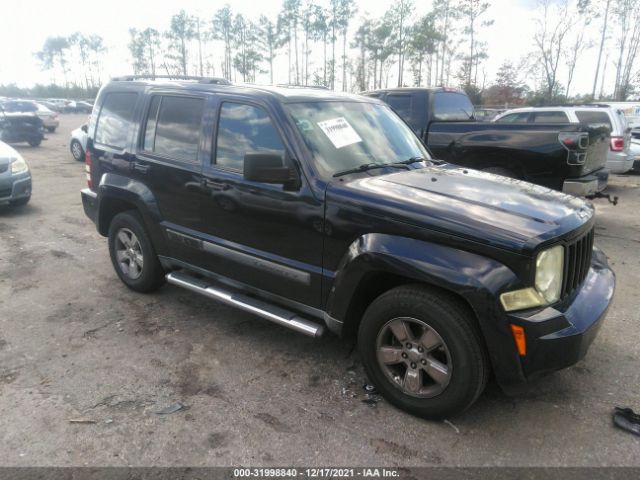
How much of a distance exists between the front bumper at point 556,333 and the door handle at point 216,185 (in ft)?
7.14

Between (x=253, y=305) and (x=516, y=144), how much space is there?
4847mm

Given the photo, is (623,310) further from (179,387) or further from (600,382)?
(179,387)

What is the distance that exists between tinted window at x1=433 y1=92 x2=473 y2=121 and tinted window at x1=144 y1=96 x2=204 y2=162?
4920 mm

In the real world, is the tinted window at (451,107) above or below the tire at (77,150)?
above

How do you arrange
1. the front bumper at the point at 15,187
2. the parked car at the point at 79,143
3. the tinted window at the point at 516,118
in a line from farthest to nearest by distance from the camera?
the parked car at the point at 79,143
the tinted window at the point at 516,118
the front bumper at the point at 15,187

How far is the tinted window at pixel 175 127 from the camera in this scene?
151 inches

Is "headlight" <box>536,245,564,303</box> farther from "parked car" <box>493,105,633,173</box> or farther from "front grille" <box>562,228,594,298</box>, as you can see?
"parked car" <box>493,105,633,173</box>

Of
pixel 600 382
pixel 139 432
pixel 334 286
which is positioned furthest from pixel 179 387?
pixel 600 382

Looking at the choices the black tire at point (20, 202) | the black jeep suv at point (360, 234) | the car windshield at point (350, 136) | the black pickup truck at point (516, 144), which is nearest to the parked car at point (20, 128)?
the black tire at point (20, 202)

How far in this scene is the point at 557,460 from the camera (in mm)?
2516

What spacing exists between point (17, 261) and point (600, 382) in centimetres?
608

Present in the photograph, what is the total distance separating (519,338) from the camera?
2.43 m

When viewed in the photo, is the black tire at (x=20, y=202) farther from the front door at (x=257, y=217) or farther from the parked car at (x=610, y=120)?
the parked car at (x=610, y=120)

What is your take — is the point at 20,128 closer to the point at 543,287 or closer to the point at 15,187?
the point at 15,187
